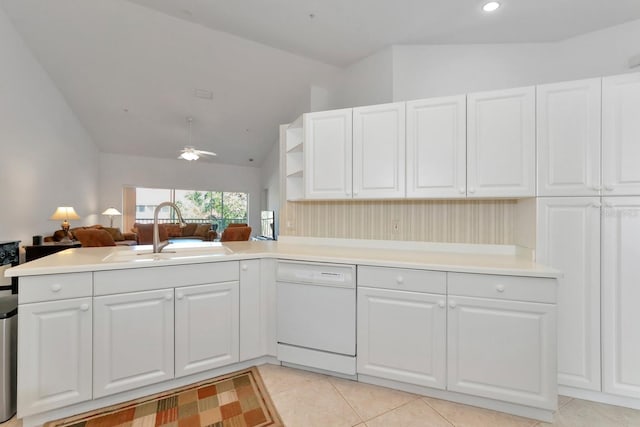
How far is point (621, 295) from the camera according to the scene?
1.74m

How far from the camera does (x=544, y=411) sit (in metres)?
1.63

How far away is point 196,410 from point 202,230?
24.2 ft

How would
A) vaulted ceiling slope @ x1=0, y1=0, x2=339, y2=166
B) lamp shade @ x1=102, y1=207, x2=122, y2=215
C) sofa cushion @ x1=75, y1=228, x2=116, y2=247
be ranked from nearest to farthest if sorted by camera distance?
vaulted ceiling slope @ x1=0, y1=0, x2=339, y2=166 → sofa cushion @ x1=75, y1=228, x2=116, y2=247 → lamp shade @ x1=102, y1=207, x2=122, y2=215

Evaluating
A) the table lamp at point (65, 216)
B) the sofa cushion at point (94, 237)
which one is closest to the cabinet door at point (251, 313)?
the sofa cushion at point (94, 237)

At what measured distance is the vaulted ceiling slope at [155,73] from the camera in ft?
13.4

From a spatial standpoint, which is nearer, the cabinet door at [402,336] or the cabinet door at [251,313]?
the cabinet door at [402,336]

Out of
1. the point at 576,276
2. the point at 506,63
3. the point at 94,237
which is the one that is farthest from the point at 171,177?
the point at 576,276

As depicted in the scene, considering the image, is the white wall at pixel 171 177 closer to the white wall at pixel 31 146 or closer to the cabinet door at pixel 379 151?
the white wall at pixel 31 146

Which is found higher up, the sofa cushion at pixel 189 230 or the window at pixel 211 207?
the window at pixel 211 207

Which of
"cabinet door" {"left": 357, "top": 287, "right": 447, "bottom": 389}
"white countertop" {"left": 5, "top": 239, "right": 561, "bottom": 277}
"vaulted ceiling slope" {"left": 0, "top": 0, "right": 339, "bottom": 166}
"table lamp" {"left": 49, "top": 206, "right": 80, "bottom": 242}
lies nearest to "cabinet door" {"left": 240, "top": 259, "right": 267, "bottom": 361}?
"white countertop" {"left": 5, "top": 239, "right": 561, "bottom": 277}

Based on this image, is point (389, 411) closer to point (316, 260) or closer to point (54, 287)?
point (316, 260)

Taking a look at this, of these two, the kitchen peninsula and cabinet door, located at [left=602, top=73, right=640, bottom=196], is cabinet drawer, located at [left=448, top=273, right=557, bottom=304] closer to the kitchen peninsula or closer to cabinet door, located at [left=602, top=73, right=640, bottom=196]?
the kitchen peninsula

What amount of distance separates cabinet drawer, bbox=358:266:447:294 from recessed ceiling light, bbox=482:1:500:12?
2.33 metres

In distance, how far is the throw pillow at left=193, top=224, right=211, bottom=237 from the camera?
8445 millimetres
